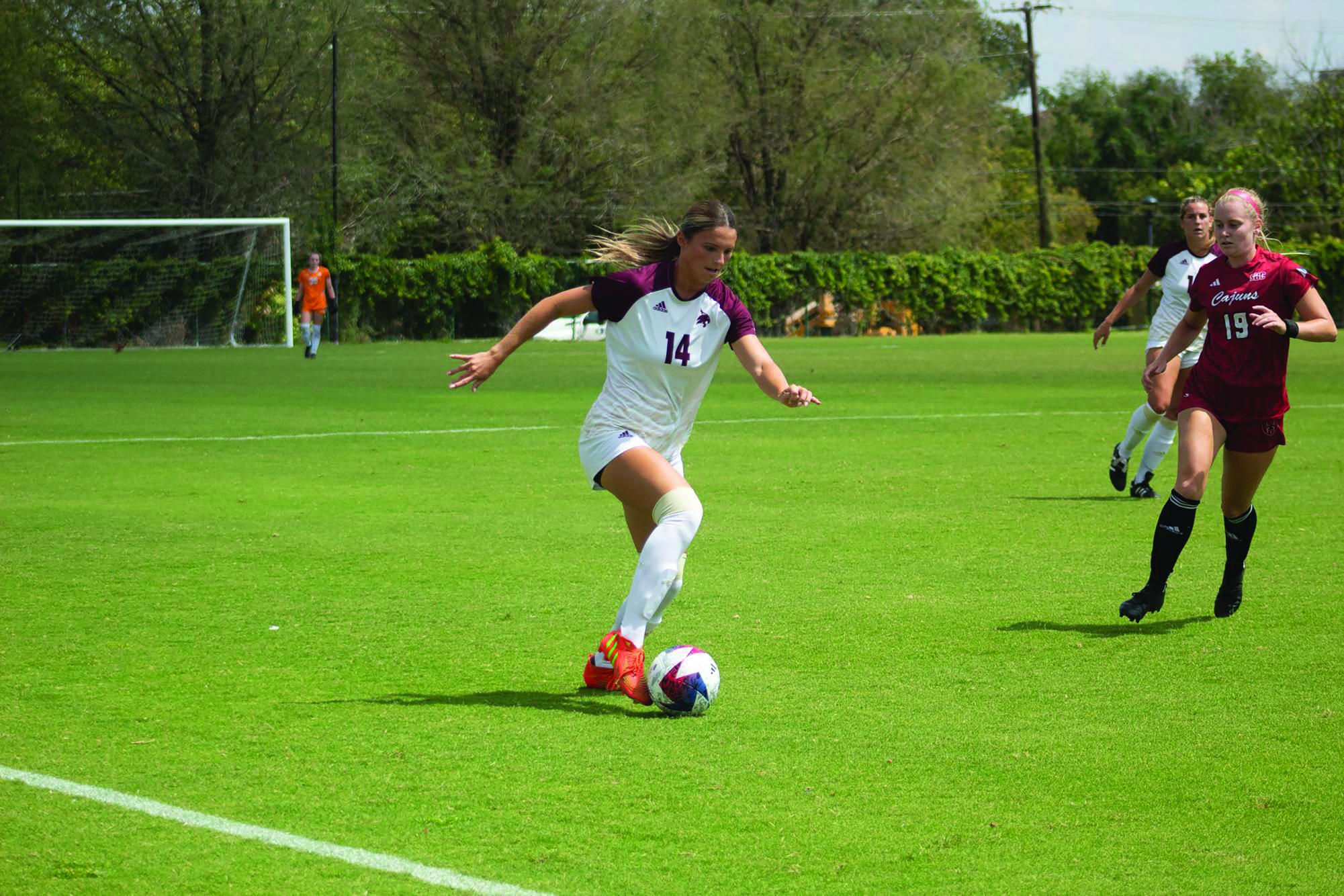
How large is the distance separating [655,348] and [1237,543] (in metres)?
3.40

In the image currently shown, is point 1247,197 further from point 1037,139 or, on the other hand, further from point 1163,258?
point 1037,139

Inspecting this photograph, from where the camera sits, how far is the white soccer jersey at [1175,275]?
40.9 ft

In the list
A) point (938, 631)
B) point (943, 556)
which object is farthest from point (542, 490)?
point (938, 631)

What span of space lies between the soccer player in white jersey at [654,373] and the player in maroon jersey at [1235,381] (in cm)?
236

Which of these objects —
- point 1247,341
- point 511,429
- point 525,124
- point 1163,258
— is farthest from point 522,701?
point 525,124

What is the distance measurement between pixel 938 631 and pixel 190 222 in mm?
32994

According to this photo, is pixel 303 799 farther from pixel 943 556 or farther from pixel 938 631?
pixel 943 556

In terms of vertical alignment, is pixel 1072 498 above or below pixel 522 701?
below

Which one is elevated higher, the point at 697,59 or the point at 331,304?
the point at 697,59

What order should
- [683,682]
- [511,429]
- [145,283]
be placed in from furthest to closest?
[145,283], [511,429], [683,682]

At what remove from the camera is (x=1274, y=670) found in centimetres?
673

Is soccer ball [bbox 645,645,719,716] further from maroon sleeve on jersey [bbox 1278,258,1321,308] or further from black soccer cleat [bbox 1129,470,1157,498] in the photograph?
black soccer cleat [bbox 1129,470,1157,498]

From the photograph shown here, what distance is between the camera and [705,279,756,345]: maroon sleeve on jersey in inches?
267

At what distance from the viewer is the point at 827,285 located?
5303 cm
